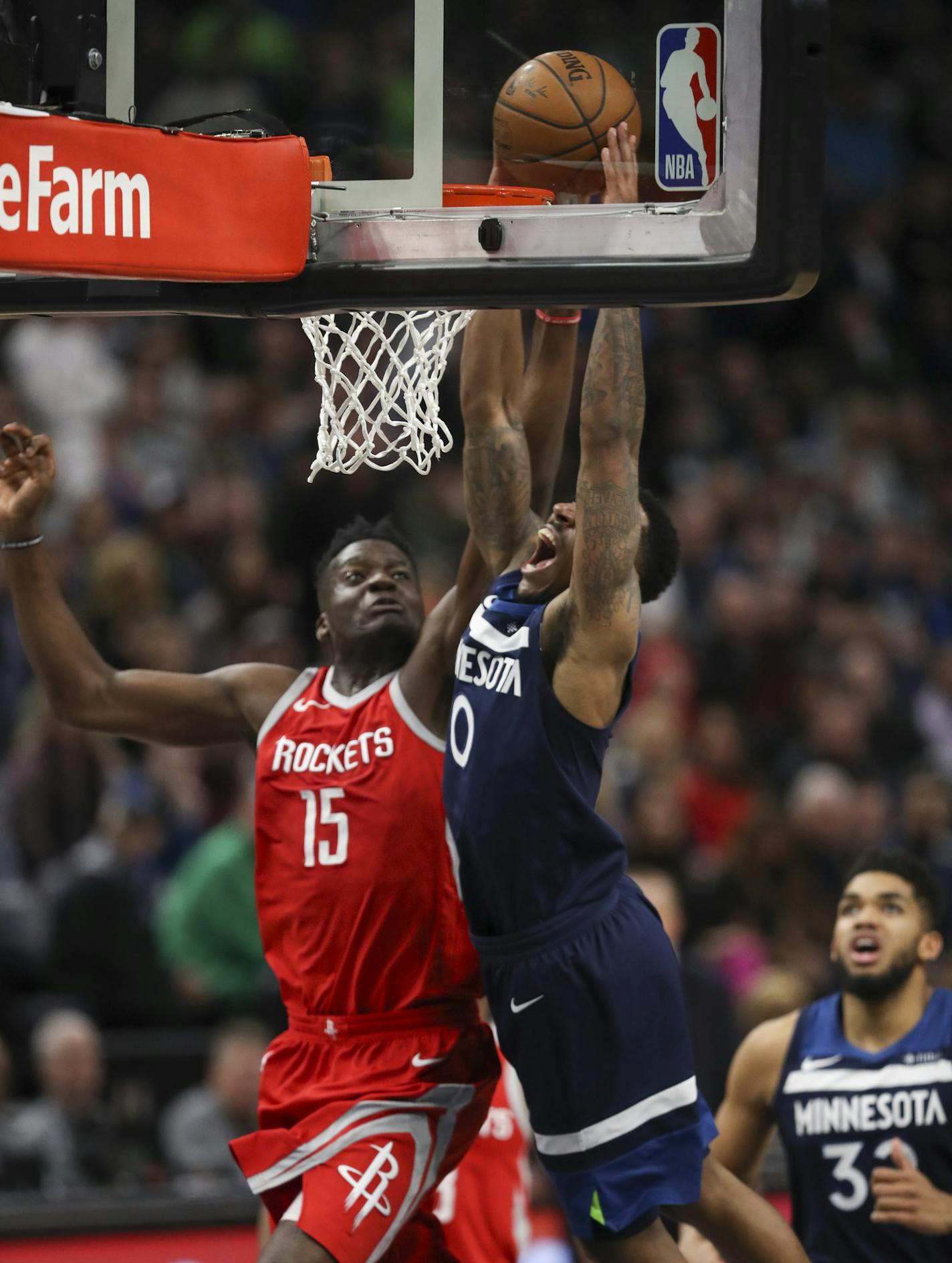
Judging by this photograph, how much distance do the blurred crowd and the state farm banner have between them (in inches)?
131

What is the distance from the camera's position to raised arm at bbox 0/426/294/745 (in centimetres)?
496

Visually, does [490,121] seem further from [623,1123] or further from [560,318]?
[623,1123]

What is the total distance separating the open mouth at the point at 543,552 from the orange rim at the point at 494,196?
785mm

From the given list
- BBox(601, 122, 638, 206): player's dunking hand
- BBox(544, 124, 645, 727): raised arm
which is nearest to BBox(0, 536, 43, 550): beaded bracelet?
BBox(544, 124, 645, 727): raised arm

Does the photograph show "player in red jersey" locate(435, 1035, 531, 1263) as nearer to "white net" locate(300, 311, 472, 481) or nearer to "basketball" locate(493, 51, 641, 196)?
"white net" locate(300, 311, 472, 481)

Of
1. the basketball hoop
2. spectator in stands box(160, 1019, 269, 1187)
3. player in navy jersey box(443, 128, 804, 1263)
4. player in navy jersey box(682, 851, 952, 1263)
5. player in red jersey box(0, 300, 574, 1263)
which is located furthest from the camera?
spectator in stands box(160, 1019, 269, 1187)

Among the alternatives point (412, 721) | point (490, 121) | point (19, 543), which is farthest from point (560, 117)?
point (19, 543)

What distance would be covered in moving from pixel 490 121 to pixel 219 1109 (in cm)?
411

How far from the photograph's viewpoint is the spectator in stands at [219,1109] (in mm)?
6902

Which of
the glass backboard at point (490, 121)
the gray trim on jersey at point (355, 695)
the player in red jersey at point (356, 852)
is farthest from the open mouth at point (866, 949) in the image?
the glass backboard at point (490, 121)

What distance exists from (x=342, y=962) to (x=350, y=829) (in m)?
0.31

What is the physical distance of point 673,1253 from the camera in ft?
14.3

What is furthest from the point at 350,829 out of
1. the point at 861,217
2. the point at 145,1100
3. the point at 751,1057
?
the point at 861,217

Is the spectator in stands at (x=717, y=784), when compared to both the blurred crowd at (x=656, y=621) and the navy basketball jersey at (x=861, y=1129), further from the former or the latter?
the navy basketball jersey at (x=861, y=1129)
